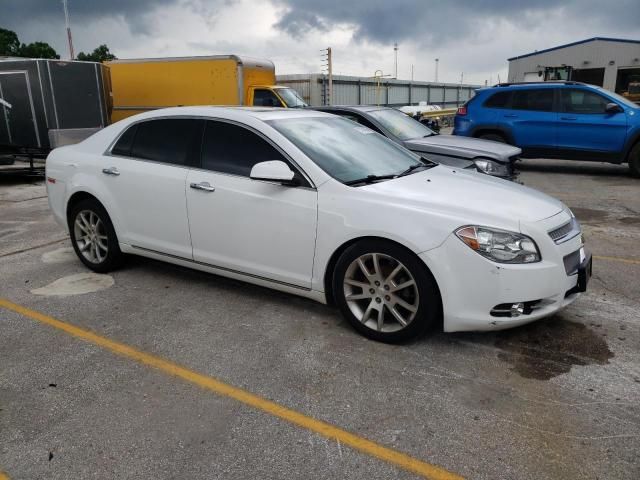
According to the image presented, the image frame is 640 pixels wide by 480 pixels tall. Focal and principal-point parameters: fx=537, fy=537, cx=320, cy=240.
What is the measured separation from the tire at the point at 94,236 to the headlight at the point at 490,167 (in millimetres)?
4580

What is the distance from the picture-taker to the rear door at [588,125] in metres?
10.5

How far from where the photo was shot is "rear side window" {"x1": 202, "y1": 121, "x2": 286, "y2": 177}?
4035 millimetres

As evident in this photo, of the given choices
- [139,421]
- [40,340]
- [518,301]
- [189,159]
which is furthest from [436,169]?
[40,340]

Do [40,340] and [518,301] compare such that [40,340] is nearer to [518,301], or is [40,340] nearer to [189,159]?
[189,159]

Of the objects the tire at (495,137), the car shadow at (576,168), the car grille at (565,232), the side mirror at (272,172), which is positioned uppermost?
the side mirror at (272,172)

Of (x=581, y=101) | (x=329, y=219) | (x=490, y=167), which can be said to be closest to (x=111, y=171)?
(x=329, y=219)

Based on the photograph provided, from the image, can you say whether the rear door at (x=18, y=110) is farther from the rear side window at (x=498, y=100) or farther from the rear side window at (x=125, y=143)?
the rear side window at (x=498, y=100)

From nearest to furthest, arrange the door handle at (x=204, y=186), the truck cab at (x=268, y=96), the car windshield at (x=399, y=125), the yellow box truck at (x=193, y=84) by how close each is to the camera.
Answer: the door handle at (x=204, y=186) → the car windshield at (x=399, y=125) → the yellow box truck at (x=193, y=84) → the truck cab at (x=268, y=96)

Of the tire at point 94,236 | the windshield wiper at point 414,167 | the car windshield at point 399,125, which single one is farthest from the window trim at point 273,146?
→ the car windshield at point 399,125

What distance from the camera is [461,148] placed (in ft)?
24.3

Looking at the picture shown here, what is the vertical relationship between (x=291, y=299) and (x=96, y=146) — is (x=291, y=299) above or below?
below

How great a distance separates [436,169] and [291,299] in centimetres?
163

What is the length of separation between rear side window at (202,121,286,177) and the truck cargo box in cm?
809

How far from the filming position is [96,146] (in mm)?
5035
